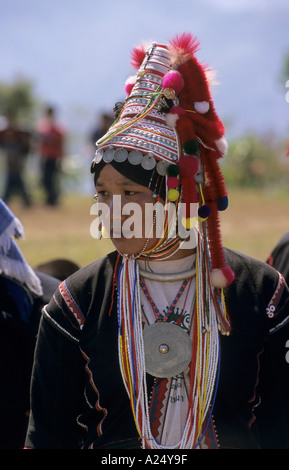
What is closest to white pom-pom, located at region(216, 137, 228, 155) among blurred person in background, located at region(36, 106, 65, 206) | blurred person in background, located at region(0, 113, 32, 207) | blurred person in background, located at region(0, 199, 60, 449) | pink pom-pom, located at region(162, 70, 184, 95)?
pink pom-pom, located at region(162, 70, 184, 95)

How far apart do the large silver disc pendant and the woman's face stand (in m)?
0.33

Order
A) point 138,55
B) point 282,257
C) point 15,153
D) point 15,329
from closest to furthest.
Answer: point 138,55 < point 15,329 < point 282,257 < point 15,153

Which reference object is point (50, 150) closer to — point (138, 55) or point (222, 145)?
point (138, 55)

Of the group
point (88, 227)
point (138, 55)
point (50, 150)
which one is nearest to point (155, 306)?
point (138, 55)

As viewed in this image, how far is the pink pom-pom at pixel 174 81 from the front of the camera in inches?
108

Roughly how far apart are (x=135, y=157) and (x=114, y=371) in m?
0.82

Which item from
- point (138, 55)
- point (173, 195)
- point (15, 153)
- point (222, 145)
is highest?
point (15, 153)

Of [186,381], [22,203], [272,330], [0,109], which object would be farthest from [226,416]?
[0,109]

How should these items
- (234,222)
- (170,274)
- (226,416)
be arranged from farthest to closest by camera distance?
(234,222)
(170,274)
(226,416)

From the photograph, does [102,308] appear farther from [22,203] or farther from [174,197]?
[22,203]

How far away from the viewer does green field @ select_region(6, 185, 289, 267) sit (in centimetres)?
1104

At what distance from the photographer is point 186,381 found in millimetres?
2734

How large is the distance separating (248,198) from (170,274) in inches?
624

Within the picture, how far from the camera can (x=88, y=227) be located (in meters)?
14.4
